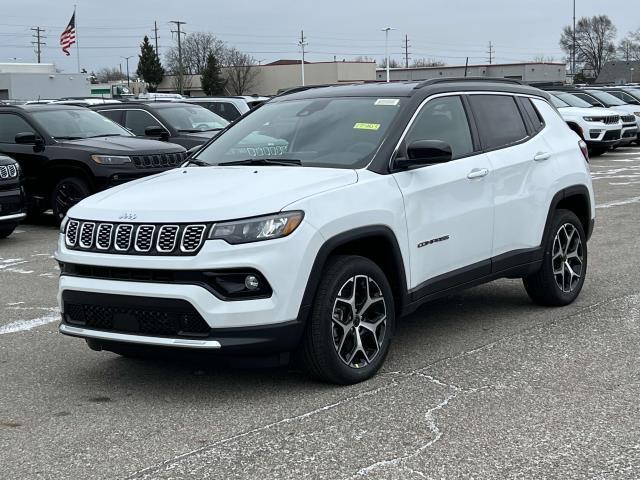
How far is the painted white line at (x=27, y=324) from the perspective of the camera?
23.0 feet

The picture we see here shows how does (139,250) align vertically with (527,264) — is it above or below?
above

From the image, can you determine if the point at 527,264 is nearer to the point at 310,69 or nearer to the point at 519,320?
the point at 519,320

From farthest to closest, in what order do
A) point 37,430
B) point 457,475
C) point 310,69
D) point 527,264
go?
1. point 310,69
2. point 527,264
3. point 37,430
4. point 457,475

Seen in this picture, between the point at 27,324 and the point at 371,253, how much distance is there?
303 cm

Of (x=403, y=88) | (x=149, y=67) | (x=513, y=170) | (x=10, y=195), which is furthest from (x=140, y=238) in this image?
(x=149, y=67)

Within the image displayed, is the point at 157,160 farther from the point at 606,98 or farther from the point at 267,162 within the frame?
the point at 606,98

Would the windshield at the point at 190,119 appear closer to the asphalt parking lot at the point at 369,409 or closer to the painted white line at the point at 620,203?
the painted white line at the point at 620,203

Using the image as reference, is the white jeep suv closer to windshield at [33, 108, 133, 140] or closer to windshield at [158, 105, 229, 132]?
windshield at [33, 108, 133, 140]

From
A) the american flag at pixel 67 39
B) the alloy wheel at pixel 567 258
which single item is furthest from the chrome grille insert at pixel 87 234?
the american flag at pixel 67 39

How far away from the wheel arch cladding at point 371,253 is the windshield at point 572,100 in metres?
21.8

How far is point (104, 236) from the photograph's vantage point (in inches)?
200

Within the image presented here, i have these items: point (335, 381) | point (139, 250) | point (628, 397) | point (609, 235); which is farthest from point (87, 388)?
point (609, 235)

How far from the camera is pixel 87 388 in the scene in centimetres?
548

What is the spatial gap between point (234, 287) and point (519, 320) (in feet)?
9.35
